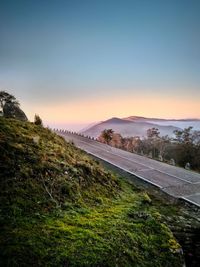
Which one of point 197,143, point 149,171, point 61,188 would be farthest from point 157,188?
point 197,143

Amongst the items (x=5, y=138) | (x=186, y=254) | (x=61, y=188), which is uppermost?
(x=5, y=138)

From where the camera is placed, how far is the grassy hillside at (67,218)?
8.06m

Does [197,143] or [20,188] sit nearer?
[20,188]

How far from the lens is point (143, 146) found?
6016cm

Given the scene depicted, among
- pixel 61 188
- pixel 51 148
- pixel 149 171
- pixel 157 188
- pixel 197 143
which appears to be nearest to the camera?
pixel 61 188

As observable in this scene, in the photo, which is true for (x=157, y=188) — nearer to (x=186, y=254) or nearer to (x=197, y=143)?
(x=186, y=254)

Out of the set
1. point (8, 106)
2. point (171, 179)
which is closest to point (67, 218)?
point (171, 179)

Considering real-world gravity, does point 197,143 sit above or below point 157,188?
above

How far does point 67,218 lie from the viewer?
10.1 metres

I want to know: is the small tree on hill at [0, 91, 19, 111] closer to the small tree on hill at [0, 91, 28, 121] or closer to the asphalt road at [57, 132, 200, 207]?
the small tree on hill at [0, 91, 28, 121]

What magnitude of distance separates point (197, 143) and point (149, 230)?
112ft

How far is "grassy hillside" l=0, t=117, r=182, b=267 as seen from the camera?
8062 mm

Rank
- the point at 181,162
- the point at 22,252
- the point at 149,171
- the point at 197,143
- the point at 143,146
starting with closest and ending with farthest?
the point at 22,252 < the point at 149,171 < the point at 181,162 < the point at 197,143 < the point at 143,146

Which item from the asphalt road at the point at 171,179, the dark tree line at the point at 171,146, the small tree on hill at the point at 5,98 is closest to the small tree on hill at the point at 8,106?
the small tree on hill at the point at 5,98
